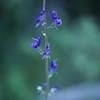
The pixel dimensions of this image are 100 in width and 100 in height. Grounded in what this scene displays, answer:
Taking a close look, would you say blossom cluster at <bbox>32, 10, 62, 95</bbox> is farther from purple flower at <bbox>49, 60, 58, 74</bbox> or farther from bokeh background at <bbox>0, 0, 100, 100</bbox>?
bokeh background at <bbox>0, 0, 100, 100</bbox>

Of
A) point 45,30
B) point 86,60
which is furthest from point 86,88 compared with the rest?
point 45,30

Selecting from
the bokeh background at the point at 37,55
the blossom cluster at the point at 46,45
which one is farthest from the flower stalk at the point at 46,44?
the bokeh background at the point at 37,55

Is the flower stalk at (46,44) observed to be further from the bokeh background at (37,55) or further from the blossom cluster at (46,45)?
the bokeh background at (37,55)

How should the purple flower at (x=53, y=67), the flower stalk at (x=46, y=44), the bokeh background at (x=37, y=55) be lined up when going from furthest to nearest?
the bokeh background at (x=37, y=55), the purple flower at (x=53, y=67), the flower stalk at (x=46, y=44)

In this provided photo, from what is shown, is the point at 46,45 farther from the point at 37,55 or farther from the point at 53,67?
the point at 37,55

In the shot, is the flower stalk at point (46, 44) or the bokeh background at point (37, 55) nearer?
the flower stalk at point (46, 44)

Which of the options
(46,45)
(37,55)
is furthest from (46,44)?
(37,55)

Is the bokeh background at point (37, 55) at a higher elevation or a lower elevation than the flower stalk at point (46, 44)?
higher

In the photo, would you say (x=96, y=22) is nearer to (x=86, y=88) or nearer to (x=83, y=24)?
(x=83, y=24)
